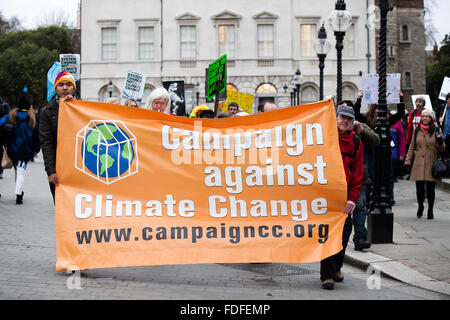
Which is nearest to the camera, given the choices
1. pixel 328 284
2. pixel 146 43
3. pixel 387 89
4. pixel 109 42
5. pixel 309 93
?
pixel 328 284

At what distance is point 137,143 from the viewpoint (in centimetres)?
616

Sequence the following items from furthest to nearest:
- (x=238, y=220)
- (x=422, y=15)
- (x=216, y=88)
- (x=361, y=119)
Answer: (x=422, y=15) < (x=216, y=88) < (x=361, y=119) < (x=238, y=220)

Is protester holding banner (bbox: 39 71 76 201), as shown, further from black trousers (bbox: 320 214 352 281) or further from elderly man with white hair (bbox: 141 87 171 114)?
black trousers (bbox: 320 214 352 281)

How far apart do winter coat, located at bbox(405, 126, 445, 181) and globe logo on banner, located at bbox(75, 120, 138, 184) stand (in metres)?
6.36

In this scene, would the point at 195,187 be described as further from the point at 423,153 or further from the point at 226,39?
the point at 226,39

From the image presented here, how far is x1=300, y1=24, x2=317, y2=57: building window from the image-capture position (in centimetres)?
4544

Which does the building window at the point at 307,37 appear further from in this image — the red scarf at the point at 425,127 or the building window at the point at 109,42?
the red scarf at the point at 425,127

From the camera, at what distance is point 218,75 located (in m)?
11.9

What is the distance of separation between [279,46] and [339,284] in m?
40.3

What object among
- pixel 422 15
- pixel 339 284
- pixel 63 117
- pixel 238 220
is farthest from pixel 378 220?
pixel 422 15

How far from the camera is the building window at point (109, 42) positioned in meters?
46.6

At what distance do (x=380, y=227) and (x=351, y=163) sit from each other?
7.79 ft

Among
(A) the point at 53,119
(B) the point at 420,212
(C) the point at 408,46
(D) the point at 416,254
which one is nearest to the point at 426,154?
(B) the point at 420,212
